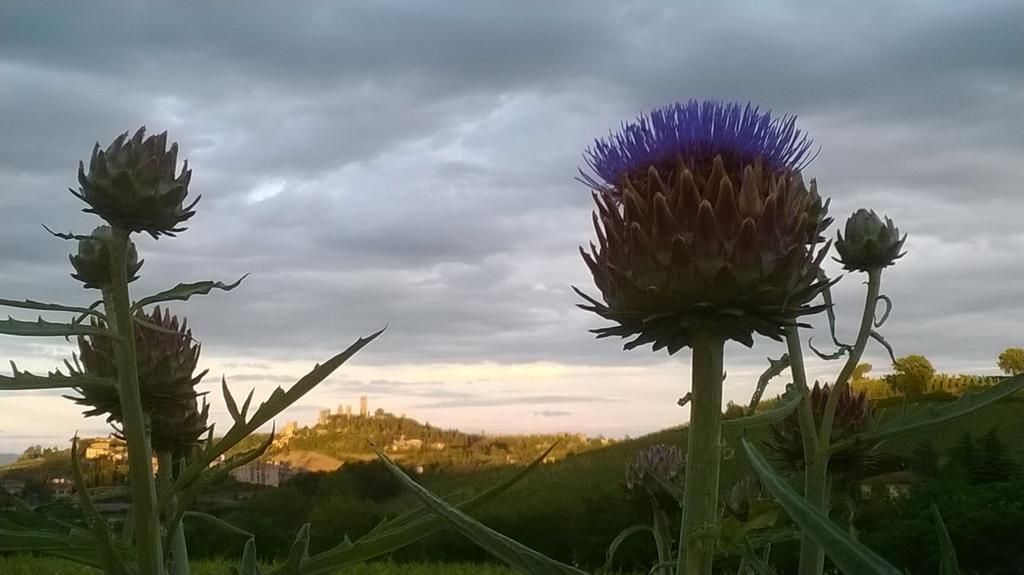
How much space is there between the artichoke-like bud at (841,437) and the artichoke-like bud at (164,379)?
1.28m

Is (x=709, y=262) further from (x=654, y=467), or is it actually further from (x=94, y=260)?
(x=94, y=260)

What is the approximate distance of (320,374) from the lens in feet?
3.28

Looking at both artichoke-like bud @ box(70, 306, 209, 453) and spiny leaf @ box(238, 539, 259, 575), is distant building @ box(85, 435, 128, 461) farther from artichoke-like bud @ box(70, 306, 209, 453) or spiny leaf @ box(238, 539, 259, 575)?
spiny leaf @ box(238, 539, 259, 575)

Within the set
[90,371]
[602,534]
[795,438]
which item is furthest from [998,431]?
[90,371]

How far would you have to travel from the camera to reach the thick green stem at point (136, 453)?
1.07 m

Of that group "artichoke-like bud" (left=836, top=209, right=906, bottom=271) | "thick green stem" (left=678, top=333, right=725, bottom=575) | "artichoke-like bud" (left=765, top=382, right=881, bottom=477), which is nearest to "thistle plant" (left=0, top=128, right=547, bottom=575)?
"thick green stem" (left=678, top=333, right=725, bottom=575)

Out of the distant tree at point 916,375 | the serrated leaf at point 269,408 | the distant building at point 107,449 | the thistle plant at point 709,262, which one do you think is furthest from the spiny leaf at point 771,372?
the distant tree at point 916,375

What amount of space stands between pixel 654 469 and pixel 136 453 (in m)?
1.17

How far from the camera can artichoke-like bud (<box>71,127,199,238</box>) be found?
1338mm

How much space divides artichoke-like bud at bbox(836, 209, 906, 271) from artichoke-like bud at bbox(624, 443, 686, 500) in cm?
57

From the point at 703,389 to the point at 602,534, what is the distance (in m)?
3.06

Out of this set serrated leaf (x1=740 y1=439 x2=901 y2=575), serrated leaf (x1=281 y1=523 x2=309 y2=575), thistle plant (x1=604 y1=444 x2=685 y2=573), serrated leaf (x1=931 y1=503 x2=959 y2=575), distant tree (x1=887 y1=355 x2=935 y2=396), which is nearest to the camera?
serrated leaf (x1=740 y1=439 x2=901 y2=575)

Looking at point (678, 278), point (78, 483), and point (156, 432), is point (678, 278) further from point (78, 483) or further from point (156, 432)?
point (156, 432)

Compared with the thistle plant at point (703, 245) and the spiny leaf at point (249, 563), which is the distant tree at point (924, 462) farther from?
the spiny leaf at point (249, 563)
